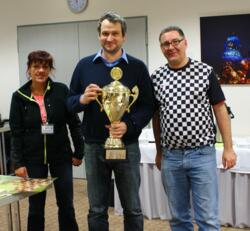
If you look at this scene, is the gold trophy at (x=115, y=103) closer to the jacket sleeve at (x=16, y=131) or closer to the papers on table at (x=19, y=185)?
the papers on table at (x=19, y=185)

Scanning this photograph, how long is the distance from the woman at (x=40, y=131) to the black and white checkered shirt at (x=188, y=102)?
0.74 meters

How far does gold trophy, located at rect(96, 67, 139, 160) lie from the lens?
6.26 feet

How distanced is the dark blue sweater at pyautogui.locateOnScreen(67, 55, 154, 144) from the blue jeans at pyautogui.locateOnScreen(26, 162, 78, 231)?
1.87 feet

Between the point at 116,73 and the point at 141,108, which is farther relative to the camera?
the point at 141,108

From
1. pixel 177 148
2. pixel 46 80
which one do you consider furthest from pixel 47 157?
pixel 177 148

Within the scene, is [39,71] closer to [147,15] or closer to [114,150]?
[114,150]

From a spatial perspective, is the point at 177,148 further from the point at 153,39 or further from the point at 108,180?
the point at 153,39

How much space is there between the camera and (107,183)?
2.05 m

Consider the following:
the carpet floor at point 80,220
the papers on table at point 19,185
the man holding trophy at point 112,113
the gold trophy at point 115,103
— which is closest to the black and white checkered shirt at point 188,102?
the man holding trophy at point 112,113

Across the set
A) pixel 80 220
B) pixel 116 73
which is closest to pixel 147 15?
pixel 80 220

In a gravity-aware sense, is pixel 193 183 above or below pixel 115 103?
below

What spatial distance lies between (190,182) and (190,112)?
404 millimetres

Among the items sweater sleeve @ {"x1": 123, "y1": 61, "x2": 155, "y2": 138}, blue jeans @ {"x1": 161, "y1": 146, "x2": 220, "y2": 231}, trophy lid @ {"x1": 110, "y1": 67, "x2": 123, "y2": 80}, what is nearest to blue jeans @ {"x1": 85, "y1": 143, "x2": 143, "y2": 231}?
sweater sleeve @ {"x1": 123, "y1": 61, "x2": 155, "y2": 138}

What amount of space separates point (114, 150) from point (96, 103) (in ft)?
0.85
